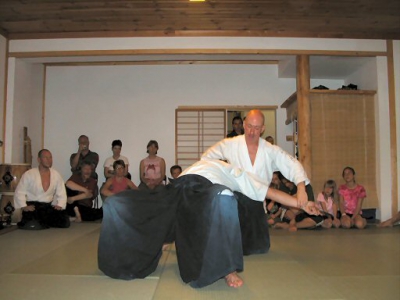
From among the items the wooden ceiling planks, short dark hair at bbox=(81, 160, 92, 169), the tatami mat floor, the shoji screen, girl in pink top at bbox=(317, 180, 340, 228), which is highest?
the wooden ceiling planks

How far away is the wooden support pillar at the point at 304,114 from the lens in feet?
16.7

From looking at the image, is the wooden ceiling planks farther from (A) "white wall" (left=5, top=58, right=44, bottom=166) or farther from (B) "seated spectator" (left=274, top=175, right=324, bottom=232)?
(B) "seated spectator" (left=274, top=175, right=324, bottom=232)

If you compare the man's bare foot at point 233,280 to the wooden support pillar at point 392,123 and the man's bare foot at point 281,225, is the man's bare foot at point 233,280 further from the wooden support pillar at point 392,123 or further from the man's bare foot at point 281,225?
the wooden support pillar at point 392,123

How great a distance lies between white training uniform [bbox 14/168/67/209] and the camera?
4316 mm

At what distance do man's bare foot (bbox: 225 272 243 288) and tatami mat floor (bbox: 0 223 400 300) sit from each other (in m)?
0.04

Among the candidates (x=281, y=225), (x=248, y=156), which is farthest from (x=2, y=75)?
(x=281, y=225)

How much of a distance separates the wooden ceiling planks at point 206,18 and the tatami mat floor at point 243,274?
Result: 9.72 ft

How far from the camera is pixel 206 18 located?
187 inches

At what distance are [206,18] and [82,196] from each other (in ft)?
10.5

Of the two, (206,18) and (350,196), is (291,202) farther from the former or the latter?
(206,18)

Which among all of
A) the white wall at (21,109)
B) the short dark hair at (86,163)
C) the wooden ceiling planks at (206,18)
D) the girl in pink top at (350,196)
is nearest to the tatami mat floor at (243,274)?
the girl in pink top at (350,196)

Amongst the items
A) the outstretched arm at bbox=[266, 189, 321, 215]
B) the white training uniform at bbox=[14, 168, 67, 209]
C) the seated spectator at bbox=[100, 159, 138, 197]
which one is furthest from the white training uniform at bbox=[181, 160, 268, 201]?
the seated spectator at bbox=[100, 159, 138, 197]

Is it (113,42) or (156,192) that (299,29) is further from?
(156,192)

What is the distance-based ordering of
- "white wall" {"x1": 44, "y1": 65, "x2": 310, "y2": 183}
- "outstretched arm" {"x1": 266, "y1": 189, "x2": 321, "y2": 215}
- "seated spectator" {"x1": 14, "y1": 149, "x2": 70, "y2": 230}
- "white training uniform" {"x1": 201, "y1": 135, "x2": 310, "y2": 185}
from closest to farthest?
"outstretched arm" {"x1": 266, "y1": 189, "x2": 321, "y2": 215} → "white training uniform" {"x1": 201, "y1": 135, "x2": 310, "y2": 185} → "seated spectator" {"x1": 14, "y1": 149, "x2": 70, "y2": 230} → "white wall" {"x1": 44, "y1": 65, "x2": 310, "y2": 183}
